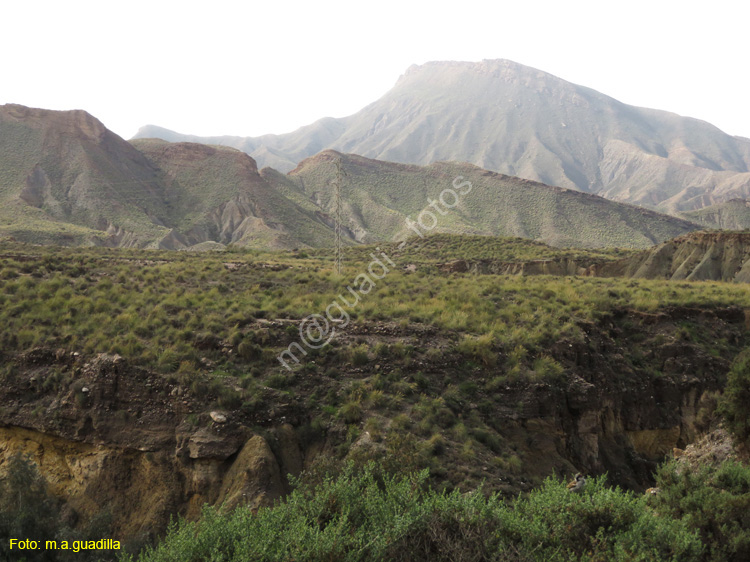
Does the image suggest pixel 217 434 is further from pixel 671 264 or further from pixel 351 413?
pixel 671 264

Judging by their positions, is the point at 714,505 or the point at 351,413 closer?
the point at 714,505

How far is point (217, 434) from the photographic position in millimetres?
11383

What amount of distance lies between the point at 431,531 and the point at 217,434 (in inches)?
235

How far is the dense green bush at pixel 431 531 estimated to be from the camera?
718 centimetres

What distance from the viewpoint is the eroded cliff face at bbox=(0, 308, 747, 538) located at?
11.0 metres

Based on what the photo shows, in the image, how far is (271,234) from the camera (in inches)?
2805

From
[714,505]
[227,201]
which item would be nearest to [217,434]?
[714,505]

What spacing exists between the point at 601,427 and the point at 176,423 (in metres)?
11.8

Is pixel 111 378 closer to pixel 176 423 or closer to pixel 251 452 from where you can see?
pixel 176 423

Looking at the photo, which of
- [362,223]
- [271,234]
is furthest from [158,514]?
[362,223]

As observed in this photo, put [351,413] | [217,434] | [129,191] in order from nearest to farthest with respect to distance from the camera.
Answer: [217,434] → [351,413] → [129,191]

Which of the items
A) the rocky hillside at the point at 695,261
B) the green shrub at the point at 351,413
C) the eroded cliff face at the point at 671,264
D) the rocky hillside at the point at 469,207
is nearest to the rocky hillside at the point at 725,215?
A: the rocky hillside at the point at 469,207

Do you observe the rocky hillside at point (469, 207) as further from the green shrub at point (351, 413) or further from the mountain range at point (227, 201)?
the green shrub at point (351, 413)

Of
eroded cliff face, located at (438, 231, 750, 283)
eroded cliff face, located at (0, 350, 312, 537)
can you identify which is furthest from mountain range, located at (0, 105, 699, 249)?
eroded cliff face, located at (0, 350, 312, 537)
